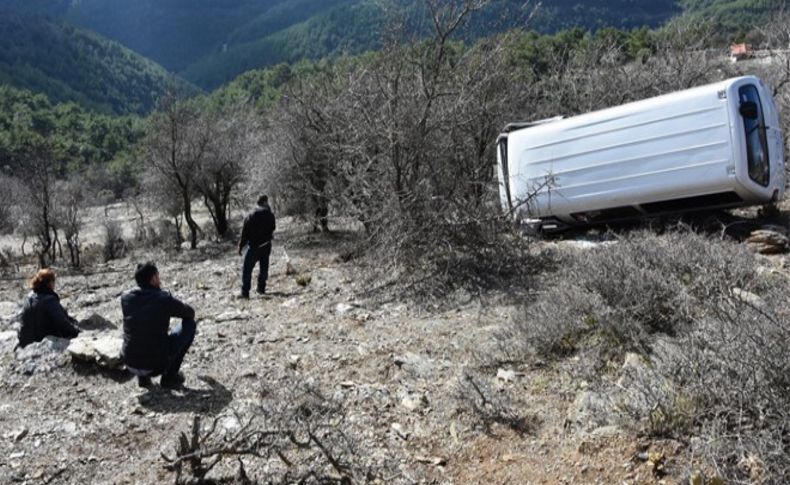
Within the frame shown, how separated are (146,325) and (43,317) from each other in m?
2.08

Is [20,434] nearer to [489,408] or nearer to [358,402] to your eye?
[358,402]

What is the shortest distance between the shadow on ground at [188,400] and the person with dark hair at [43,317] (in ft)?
6.32

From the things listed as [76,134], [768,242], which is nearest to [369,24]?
[76,134]

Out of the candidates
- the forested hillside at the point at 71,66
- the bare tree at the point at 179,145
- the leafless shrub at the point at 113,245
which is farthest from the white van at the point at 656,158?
the forested hillside at the point at 71,66

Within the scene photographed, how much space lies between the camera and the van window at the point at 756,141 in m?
8.62

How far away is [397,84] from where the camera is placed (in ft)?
30.9

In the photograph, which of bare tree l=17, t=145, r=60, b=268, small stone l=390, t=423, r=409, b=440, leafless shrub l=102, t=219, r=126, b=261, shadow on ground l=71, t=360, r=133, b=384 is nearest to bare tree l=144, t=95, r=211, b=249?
leafless shrub l=102, t=219, r=126, b=261

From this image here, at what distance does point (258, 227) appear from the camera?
9.35 metres

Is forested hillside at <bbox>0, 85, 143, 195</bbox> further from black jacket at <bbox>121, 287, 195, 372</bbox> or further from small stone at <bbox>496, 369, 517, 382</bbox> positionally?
small stone at <bbox>496, 369, 517, 382</bbox>

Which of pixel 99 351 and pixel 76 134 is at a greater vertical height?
pixel 76 134

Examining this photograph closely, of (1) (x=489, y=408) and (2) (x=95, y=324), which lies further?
(2) (x=95, y=324)

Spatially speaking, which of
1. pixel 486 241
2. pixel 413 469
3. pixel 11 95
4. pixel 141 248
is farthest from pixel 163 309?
pixel 11 95

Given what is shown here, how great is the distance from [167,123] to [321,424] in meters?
17.6

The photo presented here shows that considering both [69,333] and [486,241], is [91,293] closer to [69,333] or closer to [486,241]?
[69,333]
